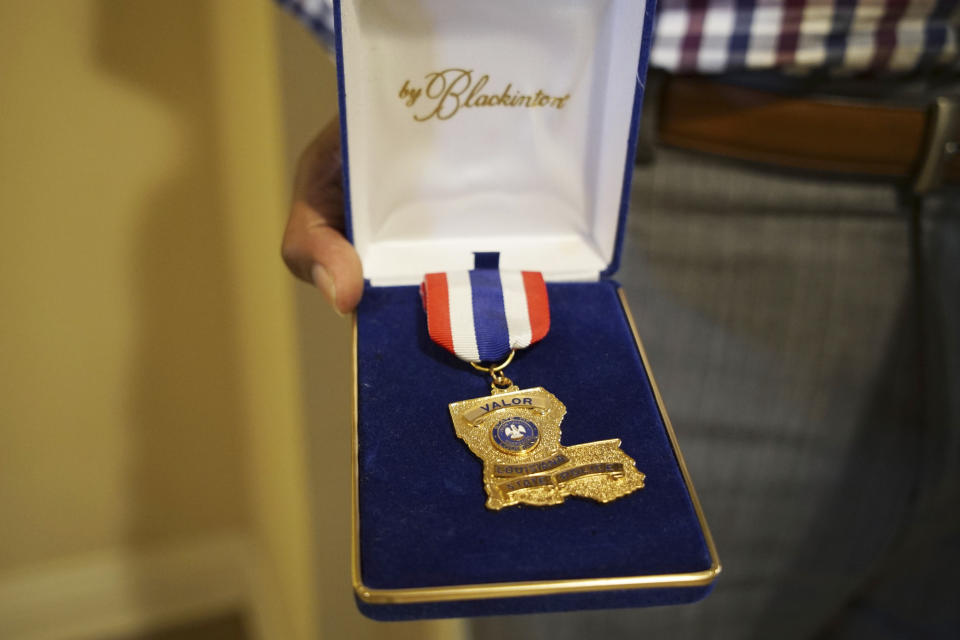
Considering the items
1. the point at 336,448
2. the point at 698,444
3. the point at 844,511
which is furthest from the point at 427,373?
the point at 336,448

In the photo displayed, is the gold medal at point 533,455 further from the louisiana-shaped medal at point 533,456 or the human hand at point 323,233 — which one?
the human hand at point 323,233

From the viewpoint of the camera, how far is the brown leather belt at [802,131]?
0.77 meters

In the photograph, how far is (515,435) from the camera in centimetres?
61

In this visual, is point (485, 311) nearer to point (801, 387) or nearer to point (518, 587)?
point (518, 587)

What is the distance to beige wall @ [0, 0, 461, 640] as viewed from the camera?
1.12 meters

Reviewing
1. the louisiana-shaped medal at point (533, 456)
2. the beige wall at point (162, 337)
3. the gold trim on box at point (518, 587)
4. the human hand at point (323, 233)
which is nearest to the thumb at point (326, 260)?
the human hand at point (323, 233)

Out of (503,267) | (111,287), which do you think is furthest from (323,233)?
(111,287)

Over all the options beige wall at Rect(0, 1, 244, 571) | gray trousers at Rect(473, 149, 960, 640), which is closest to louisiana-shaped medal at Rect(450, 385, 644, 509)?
gray trousers at Rect(473, 149, 960, 640)

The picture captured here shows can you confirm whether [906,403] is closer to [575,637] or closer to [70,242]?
[575,637]

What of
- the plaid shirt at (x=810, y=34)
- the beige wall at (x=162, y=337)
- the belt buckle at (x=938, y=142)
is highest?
the plaid shirt at (x=810, y=34)

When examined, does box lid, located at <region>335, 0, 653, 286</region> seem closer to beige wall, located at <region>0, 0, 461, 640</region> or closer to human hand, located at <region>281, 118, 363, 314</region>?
human hand, located at <region>281, 118, 363, 314</region>

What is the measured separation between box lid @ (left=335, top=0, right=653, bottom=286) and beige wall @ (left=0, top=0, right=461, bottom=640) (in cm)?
41

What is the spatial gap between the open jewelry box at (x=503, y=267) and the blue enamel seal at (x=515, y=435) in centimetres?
3

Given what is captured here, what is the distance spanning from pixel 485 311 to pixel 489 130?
197 mm
